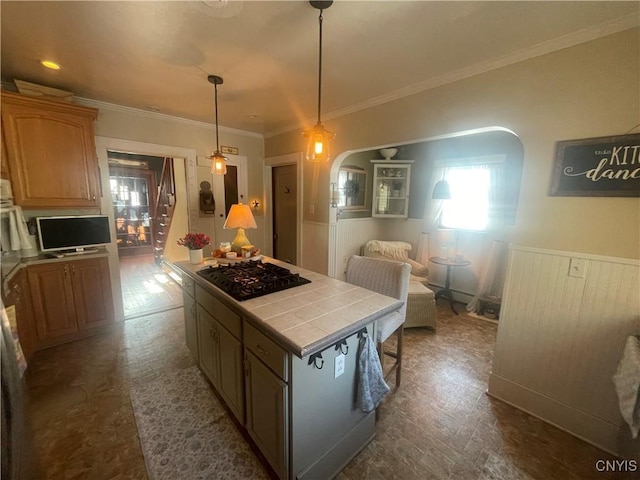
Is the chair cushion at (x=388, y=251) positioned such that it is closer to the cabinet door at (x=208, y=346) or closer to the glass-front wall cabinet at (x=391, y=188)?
the glass-front wall cabinet at (x=391, y=188)

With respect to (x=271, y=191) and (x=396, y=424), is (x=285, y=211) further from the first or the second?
(x=396, y=424)

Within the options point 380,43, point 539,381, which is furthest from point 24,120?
point 539,381

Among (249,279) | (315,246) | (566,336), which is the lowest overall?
(566,336)

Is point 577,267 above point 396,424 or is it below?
above

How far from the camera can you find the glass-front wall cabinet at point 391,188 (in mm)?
4336

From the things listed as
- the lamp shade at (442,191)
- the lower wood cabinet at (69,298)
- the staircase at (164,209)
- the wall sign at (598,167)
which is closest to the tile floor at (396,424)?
the lower wood cabinet at (69,298)

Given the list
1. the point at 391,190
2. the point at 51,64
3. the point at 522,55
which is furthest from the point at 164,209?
the point at 522,55

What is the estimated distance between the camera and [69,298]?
264cm

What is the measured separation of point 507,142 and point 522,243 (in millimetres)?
2195

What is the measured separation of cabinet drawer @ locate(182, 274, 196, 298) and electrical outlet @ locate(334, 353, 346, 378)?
1301 millimetres

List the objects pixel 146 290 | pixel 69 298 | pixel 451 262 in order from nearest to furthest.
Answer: pixel 69 298
pixel 451 262
pixel 146 290

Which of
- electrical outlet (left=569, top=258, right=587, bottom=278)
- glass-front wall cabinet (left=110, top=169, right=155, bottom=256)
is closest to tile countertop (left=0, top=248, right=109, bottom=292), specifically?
electrical outlet (left=569, top=258, right=587, bottom=278)

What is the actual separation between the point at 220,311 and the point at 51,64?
2.49m

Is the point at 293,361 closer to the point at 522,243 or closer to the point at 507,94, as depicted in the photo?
the point at 522,243
